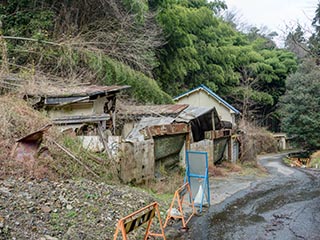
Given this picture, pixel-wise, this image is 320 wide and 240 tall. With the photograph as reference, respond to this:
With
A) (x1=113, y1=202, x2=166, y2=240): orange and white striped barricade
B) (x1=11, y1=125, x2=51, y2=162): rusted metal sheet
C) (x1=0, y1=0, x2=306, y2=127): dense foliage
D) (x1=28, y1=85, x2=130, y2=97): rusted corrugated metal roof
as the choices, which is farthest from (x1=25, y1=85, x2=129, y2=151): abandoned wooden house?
(x1=113, y1=202, x2=166, y2=240): orange and white striped barricade

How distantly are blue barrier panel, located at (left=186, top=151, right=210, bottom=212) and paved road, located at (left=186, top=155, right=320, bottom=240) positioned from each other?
451 millimetres

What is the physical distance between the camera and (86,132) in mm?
10461

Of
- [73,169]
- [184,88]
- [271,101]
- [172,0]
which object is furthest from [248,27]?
[73,169]

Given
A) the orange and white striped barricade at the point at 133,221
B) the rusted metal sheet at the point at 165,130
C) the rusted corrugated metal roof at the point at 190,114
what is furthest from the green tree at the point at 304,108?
the orange and white striped barricade at the point at 133,221

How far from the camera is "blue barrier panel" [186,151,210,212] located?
29.7 feet

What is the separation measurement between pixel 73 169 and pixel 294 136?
31651 millimetres

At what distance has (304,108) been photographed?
3397 centimetres

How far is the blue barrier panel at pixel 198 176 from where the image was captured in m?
9.05

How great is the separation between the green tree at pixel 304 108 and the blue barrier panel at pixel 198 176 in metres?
27.3

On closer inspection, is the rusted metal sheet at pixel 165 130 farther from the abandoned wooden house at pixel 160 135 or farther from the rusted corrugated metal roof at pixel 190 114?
the rusted corrugated metal roof at pixel 190 114

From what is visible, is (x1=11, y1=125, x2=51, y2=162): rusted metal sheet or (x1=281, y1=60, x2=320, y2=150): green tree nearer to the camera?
(x1=11, y1=125, x2=51, y2=162): rusted metal sheet

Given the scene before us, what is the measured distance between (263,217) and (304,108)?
28.6 m

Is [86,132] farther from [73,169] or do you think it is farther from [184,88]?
[184,88]

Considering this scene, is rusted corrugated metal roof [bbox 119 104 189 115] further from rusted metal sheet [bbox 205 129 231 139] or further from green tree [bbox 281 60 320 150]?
green tree [bbox 281 60 320 150]
